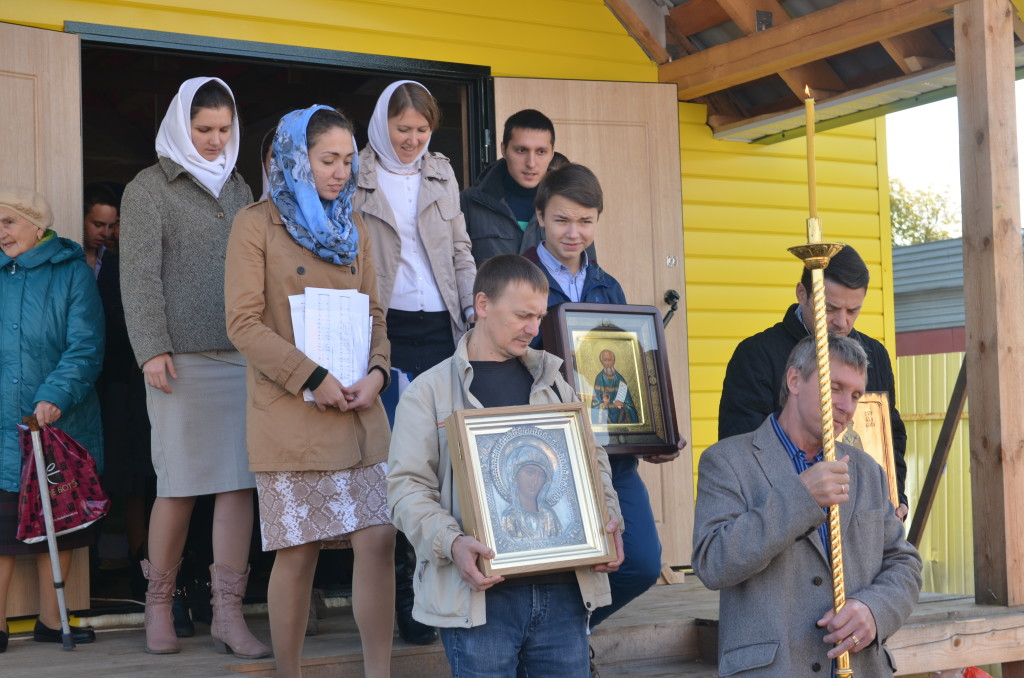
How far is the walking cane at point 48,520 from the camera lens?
4090 mm

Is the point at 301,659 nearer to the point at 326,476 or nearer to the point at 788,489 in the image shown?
the point at 326,476

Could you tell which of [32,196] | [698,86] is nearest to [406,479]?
[32,196]

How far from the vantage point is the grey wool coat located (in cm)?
273

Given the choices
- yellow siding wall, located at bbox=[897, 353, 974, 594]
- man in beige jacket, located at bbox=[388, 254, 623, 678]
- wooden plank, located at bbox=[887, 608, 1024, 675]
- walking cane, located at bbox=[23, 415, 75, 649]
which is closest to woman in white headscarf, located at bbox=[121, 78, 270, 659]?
walking cane, located at bbox=[23, 415, 75, 649]

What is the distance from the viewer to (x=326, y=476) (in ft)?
11.4

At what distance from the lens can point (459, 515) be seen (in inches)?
116

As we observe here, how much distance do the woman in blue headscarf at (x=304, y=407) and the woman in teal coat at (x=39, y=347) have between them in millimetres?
1058

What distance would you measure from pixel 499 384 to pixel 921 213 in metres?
36.3

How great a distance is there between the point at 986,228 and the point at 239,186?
3009mm

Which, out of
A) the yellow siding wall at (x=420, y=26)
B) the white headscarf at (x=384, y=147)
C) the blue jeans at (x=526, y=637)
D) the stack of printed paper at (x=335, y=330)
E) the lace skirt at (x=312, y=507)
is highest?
the yellow siding wall at (x=420, y=26)

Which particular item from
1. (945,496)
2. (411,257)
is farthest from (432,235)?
(945,496)

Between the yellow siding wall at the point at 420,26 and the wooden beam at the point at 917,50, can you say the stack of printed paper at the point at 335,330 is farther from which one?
the wooden beam at the point at 917,50

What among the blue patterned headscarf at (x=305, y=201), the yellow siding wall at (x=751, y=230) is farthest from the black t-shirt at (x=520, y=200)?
the yellow siding wall at (x=751, y=230)

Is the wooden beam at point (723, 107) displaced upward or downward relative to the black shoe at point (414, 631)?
upward
